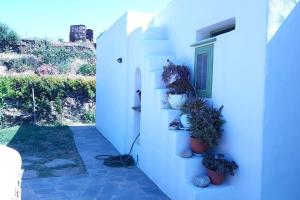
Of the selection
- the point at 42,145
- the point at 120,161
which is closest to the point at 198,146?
the point at 120,161

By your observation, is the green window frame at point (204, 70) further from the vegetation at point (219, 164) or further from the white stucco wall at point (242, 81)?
the vegetation at point (219, 164)

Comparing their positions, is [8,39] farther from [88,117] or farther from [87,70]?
[88,117]

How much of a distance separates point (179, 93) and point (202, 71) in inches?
28.5

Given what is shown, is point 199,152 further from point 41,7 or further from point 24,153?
point 41,7

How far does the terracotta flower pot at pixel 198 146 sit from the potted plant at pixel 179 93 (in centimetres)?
114

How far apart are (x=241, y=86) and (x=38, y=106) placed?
14101 mm

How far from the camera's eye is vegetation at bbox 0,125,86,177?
30.2 feet

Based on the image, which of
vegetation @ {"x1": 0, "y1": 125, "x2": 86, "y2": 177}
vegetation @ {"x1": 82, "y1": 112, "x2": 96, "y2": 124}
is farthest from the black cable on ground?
vegetation @ {"x1": 82, "y1": 112, "x2": 96, "y2": 124}

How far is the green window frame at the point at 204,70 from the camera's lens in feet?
22.1

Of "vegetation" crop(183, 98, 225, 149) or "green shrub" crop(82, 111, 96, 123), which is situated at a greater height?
"vegetation" crop(183, 98, 225, 149)

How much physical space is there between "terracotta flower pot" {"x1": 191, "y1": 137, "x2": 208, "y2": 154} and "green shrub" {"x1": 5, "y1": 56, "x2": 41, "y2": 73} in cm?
2318

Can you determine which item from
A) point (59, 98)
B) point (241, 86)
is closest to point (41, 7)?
point (59, 98)

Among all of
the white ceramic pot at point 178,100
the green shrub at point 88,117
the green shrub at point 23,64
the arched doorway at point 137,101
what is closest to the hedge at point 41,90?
the green shrub at point 88,117

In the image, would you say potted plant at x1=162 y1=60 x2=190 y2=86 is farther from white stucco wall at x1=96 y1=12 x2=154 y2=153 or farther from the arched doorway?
white stucco wall at x1=96 y1=12 x2=154 y2=153
